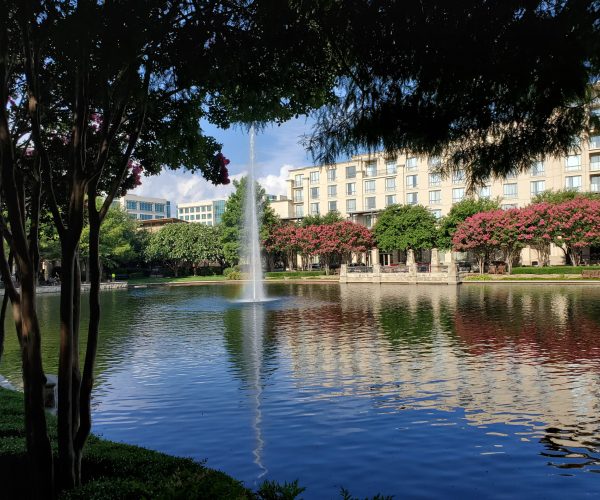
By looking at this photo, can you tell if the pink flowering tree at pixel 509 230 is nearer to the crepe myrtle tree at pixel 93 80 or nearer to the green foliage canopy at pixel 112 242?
the green foliage canopy at pixel 112 242

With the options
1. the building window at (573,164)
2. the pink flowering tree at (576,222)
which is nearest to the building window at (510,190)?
the building window at (573,164)

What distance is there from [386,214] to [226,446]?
68.6 m

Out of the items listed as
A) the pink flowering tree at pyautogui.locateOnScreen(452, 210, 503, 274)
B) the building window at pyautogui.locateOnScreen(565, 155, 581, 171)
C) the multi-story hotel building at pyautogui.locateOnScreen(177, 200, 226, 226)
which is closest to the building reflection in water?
the pink flowering tree at pyautogui.locateOnScreen(452, 210, 503, 274)

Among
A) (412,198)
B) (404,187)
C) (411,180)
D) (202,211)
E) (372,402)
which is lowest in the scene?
(372,402)

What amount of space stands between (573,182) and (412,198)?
23.6 metres

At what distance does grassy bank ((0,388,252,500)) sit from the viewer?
18.1 ft

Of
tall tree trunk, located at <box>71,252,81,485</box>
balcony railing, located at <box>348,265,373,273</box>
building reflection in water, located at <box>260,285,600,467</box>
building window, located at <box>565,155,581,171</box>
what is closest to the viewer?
tall tree trunk, located at <box>71,252,81,485</box>

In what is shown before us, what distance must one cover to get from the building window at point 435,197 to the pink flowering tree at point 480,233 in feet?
65.8

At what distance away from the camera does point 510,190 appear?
254ft

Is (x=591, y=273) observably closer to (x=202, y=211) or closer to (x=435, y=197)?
(x=435, y=197)

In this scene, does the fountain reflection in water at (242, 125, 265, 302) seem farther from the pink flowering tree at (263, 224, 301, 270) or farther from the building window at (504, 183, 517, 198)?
the building window at (504, 183, 517, 198)

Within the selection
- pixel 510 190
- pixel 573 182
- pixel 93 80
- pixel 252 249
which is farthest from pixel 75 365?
pixel 510 190

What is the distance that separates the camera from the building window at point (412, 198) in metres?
86.2

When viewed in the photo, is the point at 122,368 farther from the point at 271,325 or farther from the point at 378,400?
the point at 271,325
